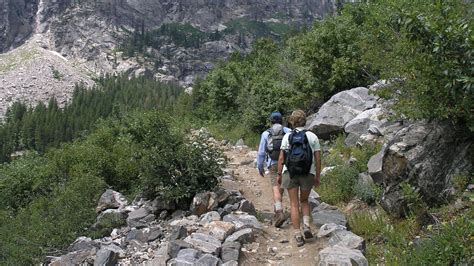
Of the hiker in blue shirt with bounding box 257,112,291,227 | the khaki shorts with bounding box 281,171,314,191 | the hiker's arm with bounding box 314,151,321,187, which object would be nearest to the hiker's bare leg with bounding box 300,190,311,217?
the khaki shorts with bounding box 281,171,314,191

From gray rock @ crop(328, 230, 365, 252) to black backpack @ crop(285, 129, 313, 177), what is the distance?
1182 millimetres

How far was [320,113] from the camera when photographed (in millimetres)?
15078

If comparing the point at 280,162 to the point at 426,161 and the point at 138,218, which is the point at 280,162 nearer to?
the point at 426,161

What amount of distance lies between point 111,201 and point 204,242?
498 cm

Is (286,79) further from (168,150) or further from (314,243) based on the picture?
(314,243)

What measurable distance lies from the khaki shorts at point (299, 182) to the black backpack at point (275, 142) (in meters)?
1.14

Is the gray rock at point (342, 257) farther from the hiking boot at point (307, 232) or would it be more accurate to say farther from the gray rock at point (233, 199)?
the gray rock at point (233, 199)

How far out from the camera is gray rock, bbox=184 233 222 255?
22.2 ft

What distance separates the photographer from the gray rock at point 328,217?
7.79 metres

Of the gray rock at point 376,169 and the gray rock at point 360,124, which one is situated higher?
the gray rock at point 360,124

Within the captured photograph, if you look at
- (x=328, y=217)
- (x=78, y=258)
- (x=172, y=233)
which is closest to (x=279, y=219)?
(x=328, y=217)

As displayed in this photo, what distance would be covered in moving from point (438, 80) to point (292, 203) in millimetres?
3231

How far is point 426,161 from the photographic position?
6.81 m

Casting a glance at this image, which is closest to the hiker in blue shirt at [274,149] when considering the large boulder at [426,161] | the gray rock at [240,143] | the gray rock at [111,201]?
the large boulder at [426,161]
